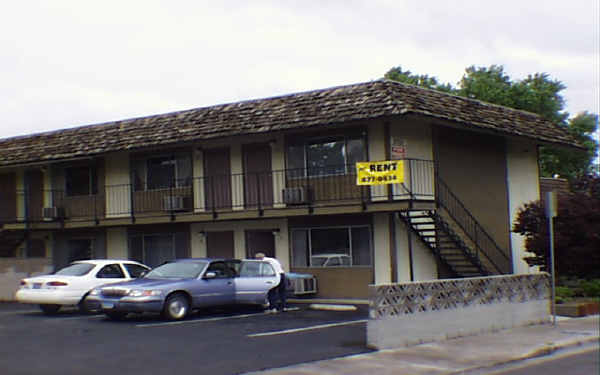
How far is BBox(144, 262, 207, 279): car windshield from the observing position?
17.8 metres

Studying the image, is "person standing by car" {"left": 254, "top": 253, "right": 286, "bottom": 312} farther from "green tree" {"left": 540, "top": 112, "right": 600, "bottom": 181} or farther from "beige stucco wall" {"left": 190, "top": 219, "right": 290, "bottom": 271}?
"green tree" {"left": 540, "top": 112, "right": 600, "bottom": 181}

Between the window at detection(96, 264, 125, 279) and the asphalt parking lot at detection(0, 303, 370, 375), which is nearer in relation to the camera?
Answer: the asphalt parking lot at detection(0, 303, 370, 375)

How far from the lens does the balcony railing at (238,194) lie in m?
21.3

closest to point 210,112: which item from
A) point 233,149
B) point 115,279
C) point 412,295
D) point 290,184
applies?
point 233,149

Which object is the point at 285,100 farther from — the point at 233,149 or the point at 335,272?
the point at 335,272

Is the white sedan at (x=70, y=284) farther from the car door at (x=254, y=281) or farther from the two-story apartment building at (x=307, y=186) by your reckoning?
the two-story apartment building at (x=307, y=186)

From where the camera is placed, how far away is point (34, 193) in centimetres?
2925

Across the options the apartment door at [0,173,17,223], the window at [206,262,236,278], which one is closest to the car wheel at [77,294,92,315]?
the window at [206,262,236,278]

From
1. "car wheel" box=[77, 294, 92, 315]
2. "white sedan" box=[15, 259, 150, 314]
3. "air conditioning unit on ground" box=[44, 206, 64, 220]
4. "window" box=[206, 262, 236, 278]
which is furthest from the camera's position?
"air conditioning unit on ground" box=[44, 206, 64, 220]

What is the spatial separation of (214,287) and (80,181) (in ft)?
39.5

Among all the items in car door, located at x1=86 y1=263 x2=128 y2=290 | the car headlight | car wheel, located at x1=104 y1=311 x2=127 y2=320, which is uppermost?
car door, located at x1=86 y1=263 x2=128 y2=290

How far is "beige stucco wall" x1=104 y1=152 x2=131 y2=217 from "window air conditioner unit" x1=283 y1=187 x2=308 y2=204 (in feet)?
22.6

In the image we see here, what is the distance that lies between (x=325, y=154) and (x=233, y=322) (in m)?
7.30

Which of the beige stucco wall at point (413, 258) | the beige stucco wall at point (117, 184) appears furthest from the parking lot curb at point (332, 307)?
the beige stucco wall at point (117, 184)
